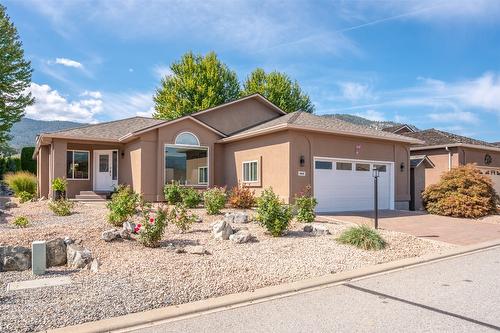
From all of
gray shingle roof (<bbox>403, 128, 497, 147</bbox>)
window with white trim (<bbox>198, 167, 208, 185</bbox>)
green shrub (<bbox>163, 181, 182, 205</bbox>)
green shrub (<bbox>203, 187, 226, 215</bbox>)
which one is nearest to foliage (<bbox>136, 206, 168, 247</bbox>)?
green shrub (<bbox>203, 187, 226, 215</bbox>)

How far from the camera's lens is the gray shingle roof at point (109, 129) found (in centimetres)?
1952

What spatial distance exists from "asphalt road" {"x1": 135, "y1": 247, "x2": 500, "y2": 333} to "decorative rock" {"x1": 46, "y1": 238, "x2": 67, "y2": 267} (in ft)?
11.1

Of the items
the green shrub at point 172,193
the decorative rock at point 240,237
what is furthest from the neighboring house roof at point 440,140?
the decorative rock at point 240,237

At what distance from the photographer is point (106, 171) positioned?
20.9 meters

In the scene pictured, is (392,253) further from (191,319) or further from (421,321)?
(191,319)

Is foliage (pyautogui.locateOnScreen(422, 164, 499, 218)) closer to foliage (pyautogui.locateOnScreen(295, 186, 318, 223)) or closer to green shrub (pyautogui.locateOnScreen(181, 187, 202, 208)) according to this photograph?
foliage (pyautogui.locateOnScreen(295, 186, 318, 223))

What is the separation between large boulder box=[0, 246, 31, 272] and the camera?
22.0ft

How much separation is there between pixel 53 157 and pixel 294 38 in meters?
12.6

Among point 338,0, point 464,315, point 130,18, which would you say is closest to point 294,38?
point 338,0

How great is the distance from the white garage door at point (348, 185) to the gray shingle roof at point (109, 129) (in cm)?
881

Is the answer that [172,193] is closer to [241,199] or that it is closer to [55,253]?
[241,199]

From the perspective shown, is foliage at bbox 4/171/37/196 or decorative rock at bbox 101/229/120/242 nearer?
decorative rock at bbox 101/229/120/242

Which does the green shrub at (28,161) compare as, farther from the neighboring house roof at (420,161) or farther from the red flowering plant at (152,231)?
the neighboring house roof at (420,161)

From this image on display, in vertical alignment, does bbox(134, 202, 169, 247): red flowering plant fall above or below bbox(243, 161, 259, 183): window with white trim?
below
